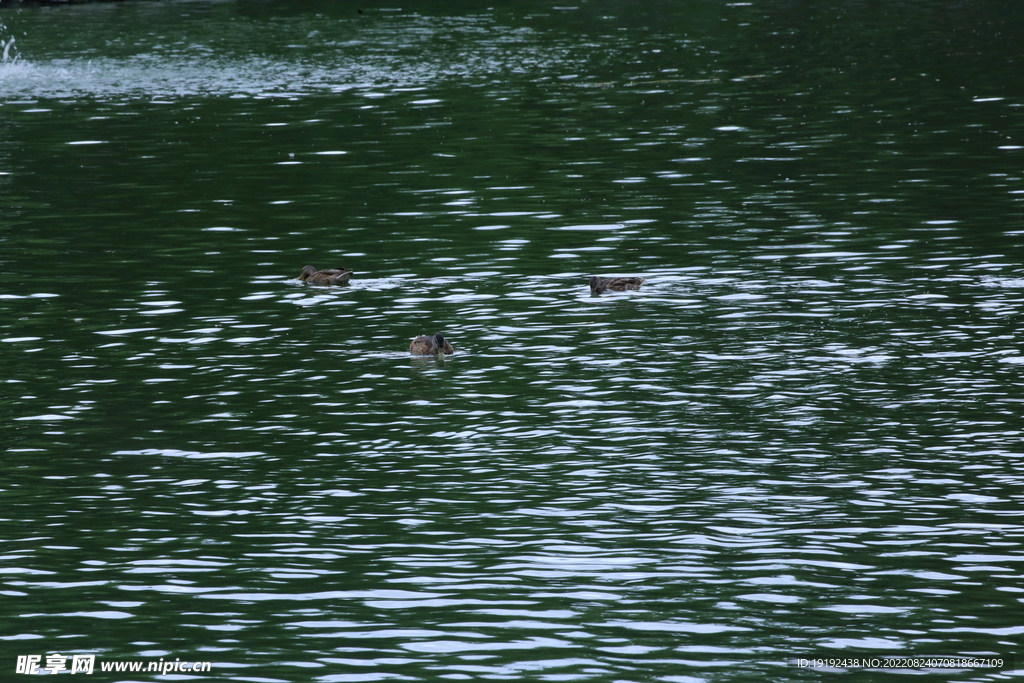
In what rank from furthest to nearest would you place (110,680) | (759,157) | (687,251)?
(759,157), (687,251), (110,680)

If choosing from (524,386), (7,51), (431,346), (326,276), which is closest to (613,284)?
(431,346)

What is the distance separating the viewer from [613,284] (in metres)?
31.1

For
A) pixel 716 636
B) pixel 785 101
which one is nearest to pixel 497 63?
pixel 785 101

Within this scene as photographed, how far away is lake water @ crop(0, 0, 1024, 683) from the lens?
1675 centimetres

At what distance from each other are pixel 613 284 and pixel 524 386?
20.7 feet

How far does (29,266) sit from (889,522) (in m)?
23.2

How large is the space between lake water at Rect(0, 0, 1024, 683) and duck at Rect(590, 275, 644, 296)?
0.35m

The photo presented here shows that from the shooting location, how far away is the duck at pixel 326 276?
32844mm

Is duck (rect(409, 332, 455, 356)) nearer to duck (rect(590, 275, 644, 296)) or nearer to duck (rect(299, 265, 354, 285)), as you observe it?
duck (rect(590, 275, 644, 296))

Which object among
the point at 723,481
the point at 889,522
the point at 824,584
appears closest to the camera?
the point at 824,584

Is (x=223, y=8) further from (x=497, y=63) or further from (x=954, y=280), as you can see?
(x=954, y=280)

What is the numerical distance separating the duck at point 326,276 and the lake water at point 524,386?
23cm

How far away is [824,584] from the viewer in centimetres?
1723

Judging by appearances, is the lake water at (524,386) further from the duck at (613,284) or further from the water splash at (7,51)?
the water splash at (7,51)
